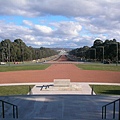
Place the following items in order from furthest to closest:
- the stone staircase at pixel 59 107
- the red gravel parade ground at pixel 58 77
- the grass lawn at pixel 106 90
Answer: the red gravel parade ground at pixel 58 77, the grass lawn at pixel 106 90, the stone staircase at pixel 59 107

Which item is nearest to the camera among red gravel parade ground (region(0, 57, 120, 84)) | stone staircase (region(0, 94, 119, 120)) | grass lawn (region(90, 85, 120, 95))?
stone staircase (region(0, 94, 119, 120))

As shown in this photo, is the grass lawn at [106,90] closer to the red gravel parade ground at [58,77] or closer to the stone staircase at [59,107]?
the stone staircase at [59,107]

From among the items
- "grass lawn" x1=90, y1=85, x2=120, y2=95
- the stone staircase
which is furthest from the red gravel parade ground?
the stone staircase

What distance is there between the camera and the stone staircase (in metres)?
11.9

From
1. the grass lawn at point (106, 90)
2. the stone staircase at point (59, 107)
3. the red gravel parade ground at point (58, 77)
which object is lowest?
the grass lawn at point (106, 90)

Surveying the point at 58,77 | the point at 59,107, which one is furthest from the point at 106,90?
the point at 58,77

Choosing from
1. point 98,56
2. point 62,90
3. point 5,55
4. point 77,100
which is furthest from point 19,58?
point 77,100

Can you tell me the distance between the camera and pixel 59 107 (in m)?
14.1

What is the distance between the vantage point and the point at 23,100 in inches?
644

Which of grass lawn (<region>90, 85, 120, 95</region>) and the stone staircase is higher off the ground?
the stone staircase

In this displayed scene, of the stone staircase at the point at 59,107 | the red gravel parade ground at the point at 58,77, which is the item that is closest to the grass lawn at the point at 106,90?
the stone staircase at the point at 59,107

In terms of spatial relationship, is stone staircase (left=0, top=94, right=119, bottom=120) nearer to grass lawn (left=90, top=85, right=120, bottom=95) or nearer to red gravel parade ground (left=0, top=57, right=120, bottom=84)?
grass lawn (left=90, top=85, right=120, bottom=95)

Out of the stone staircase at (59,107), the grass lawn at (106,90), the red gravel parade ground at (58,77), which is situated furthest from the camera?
the red gravel parade ground at (58,77)

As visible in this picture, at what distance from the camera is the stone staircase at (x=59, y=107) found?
39.1ft
